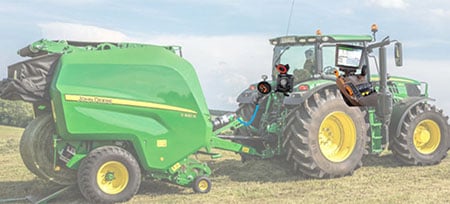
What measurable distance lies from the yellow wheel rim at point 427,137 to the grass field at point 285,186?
17.3 inches

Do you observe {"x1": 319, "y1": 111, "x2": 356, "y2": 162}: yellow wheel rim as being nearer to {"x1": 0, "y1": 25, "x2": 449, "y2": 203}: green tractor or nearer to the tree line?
{"x1": 0, "y1": 25, "x2": 449, "y2": 203}: green tractor

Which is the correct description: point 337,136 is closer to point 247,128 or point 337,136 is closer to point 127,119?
point 247,128

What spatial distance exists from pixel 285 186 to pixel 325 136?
1321 mm

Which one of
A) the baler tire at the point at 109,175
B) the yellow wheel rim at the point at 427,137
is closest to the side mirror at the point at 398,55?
the yellow wheel rim at the point at 427,137

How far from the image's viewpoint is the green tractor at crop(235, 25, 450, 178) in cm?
746

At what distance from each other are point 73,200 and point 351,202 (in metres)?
3.71

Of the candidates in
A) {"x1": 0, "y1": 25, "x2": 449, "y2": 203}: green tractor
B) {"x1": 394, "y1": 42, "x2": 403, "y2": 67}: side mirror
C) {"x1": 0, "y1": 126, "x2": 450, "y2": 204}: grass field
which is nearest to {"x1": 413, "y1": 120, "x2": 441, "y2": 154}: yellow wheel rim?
{"x1": 0, "y1": 126, "x2": 450, "y2": 204}: grass field

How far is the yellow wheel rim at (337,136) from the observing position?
7.82 meters

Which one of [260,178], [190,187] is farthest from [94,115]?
[260,178]

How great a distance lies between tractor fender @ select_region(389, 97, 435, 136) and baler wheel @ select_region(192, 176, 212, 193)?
3976 mm

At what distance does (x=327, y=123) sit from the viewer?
7855 millimetres

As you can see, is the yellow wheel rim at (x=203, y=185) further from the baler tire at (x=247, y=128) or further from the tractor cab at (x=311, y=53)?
the tractor cab at (x=311, y=53)

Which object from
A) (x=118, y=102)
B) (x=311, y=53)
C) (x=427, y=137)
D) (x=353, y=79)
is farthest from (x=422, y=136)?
(x=353, y=79)

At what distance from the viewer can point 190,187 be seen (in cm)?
700
